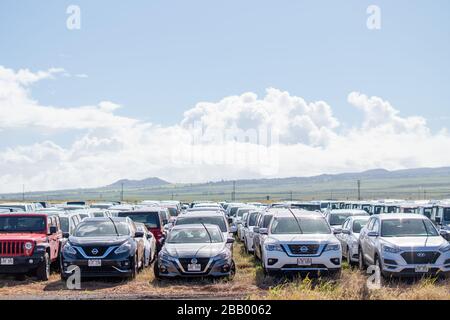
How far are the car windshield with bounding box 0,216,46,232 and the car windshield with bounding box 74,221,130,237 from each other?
1.00m

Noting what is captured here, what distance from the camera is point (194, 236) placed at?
1705 centimetres

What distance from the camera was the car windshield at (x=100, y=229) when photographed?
17.2 meters

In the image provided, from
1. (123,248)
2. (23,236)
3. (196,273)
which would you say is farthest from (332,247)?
(23,236)

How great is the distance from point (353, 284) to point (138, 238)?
654 centimetres

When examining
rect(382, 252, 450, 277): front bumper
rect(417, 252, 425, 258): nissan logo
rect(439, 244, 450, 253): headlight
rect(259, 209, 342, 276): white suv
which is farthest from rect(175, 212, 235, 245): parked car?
rect(439, 244, 450, 253): headlight

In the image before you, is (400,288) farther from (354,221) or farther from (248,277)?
(354,221)

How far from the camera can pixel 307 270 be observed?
50.7 ft

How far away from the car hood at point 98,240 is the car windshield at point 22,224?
3.75ft

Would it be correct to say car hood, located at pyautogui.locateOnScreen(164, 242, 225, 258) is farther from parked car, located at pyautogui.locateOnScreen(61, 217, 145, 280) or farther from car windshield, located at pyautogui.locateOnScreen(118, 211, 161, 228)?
car windshield, located at pyautogui.locateOnScreen(118, 211, 161, 228)

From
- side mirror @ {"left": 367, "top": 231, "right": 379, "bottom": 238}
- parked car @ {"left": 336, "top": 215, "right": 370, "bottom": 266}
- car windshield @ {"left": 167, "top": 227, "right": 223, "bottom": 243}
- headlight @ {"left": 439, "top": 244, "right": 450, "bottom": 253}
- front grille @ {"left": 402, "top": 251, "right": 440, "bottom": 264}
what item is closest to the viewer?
front grille @ {"left": 402, "top": 251, "right": 440, "bottom": 264}

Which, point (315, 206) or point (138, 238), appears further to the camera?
point (315, 206)

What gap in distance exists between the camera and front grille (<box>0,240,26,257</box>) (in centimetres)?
1598

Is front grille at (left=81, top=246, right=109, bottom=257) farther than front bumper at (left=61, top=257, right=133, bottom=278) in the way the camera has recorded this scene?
Yes
